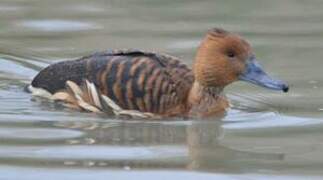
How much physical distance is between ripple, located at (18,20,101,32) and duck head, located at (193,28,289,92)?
3707 mm

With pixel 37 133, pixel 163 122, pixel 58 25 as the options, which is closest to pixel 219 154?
pixel 163 122

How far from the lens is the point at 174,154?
886 cm

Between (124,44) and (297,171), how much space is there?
4.95 meters

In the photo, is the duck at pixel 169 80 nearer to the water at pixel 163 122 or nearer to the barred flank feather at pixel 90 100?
the barred flank feather at pixel 90 100

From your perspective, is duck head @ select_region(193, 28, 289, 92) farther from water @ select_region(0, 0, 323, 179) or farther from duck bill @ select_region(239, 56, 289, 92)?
water @ select_region(0, 0, 323, 179)

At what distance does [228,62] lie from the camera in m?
10.2

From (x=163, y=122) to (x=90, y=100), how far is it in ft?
2.30

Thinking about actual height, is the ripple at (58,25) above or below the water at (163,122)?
below

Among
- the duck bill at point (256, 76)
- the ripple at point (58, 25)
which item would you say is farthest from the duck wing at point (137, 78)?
the ripple at point (58, 25)

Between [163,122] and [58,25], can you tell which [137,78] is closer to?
[163,122]

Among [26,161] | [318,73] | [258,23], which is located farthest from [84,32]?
[26,161]

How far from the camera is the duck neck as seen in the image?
1028cm

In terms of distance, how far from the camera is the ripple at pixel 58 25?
45.1ft

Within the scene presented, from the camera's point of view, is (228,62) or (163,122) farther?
(228,62)
